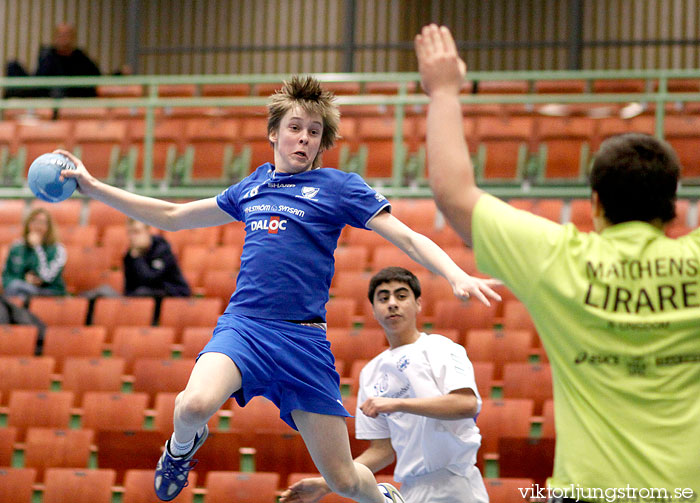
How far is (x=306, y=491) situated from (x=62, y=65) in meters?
10.1

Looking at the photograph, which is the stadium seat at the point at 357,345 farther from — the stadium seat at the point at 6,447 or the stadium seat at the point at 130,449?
the stadium seat at the point at 6,447

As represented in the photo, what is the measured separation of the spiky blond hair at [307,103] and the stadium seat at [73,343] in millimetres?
4175

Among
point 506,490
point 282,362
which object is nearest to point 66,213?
point 506,490

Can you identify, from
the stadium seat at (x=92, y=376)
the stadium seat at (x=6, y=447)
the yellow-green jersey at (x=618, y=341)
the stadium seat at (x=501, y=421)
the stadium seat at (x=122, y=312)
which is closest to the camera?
the yellow-green jersey at (x=618, y=341)

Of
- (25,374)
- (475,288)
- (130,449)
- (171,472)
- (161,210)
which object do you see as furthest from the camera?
(25,374)

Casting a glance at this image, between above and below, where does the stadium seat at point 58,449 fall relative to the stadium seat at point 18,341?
below

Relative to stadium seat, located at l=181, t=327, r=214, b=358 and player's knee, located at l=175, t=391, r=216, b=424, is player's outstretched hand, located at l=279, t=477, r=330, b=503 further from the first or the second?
stadium seat, located at l=181, t=327, r=214, b=358

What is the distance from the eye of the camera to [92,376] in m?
6.97

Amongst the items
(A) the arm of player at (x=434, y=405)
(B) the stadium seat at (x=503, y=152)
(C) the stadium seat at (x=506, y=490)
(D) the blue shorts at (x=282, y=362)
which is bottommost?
(C) the stadium seat at (x=506, y=490)

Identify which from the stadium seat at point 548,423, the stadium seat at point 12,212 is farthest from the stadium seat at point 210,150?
the stadium seat at point 548,423

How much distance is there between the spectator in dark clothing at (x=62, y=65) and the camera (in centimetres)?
1260

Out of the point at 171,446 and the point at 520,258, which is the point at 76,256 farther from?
the point at 520,258

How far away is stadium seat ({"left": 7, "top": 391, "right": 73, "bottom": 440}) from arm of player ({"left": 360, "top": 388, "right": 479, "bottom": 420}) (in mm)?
3547

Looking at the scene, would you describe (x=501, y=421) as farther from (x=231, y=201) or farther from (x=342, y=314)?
(x=231, y=201)
